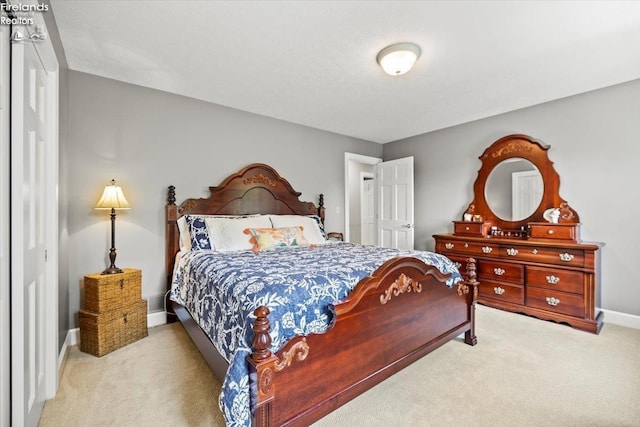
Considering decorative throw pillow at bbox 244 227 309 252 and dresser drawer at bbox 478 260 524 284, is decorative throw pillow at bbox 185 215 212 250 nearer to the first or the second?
decorative throw pillow at bbox 244 227 309 252

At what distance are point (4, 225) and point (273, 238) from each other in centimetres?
199

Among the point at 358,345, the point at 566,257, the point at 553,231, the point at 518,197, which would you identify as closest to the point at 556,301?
the point at 566,257

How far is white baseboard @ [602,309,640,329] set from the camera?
2850 mm

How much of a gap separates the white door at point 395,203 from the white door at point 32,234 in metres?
4.05

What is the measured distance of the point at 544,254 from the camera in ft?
10.1

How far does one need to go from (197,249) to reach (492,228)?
3508mm

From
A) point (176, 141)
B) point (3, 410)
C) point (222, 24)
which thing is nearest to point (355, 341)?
point (3, 410)

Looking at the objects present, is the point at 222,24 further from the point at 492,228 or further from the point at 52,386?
the point at 492,228

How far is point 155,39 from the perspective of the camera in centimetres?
218

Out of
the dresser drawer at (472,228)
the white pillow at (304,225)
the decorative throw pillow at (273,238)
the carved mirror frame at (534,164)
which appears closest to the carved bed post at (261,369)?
the decorative throw pillow at (273,238)

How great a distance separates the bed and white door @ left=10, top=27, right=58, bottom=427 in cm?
84

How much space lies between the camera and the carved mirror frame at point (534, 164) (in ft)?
11.0

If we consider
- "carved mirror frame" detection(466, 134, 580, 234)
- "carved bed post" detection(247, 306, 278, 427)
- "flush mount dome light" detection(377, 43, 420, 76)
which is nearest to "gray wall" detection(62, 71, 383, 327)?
"flush mount dome light" detection(377, 43, 420, 76)

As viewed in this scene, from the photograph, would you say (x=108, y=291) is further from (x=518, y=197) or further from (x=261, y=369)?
(x=518, y=197)
